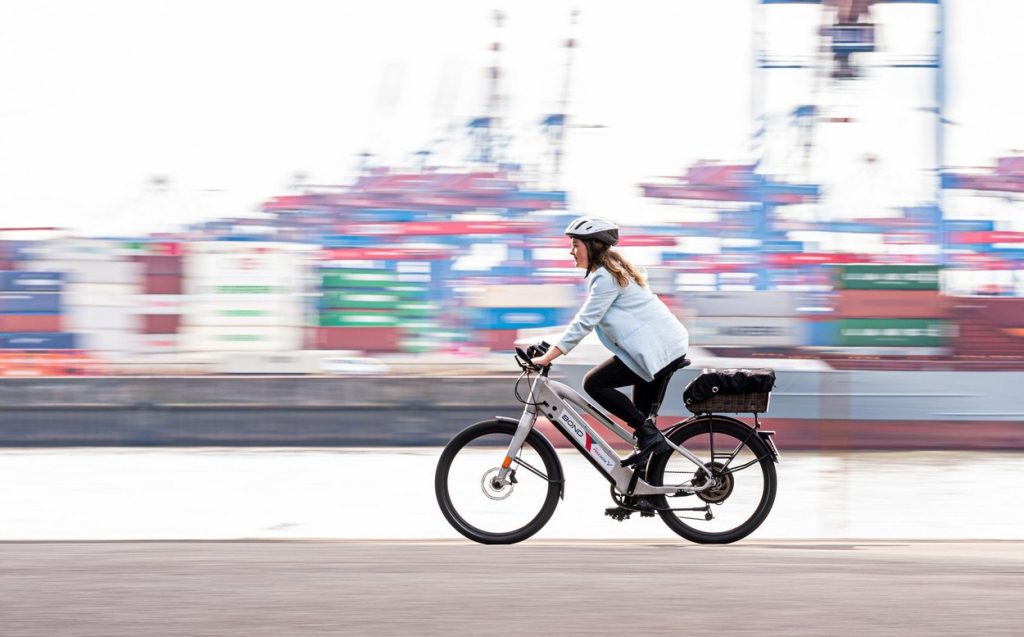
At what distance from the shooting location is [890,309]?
3084cm

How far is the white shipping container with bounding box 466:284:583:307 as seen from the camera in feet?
167

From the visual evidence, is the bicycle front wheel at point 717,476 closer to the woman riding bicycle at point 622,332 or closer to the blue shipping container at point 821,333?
the woman riding bicycle at point 622,332

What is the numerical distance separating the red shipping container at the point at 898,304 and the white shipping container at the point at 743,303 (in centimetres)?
377

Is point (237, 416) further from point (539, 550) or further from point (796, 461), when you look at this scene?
point (539, 550)

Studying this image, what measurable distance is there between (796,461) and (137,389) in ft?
41.2

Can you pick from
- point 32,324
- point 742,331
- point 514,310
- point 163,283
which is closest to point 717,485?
point 742,331

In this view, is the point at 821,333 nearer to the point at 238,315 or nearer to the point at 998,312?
the point at 998,312

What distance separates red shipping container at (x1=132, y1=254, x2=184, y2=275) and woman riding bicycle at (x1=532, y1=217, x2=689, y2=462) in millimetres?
39480

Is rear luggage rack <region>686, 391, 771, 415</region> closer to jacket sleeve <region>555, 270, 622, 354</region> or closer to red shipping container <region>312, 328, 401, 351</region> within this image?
jacket sleeve <region>555, 270, 622, 354</region>

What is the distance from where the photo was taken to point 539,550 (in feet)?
18.5

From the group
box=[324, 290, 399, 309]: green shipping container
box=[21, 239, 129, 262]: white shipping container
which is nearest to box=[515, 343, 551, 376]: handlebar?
box=[21, 239, 129, 262]: white shipping container

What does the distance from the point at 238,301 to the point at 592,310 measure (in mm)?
37859

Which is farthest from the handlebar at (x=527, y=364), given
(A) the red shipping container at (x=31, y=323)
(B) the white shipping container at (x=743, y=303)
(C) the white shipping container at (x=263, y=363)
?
(A) the red shipping container at (x=31, y=323)

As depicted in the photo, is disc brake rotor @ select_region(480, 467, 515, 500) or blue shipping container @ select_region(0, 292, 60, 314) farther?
blue shipping container @ select_region(0, 292, 60, 314)
